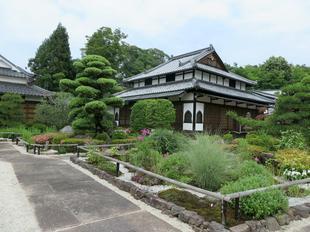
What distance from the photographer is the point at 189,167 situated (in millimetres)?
5258

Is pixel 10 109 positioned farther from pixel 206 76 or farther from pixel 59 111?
pixel 206 76

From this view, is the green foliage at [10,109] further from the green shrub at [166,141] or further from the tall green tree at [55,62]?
the green shrub at [166,141]

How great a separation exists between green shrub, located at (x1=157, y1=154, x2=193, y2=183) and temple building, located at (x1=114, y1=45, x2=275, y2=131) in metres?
8.63

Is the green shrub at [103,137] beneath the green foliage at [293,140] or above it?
beneath

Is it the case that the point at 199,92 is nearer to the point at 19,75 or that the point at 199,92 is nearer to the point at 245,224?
the point at 245,224

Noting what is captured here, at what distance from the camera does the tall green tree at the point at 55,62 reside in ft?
93.8

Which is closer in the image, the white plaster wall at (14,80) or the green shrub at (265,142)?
the green shrub at (265,142)

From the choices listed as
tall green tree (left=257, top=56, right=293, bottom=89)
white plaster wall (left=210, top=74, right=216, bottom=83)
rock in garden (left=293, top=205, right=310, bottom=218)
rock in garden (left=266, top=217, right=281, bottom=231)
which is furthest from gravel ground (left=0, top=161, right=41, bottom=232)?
tall green tree (left=257, top=56, right=293, bottom=89)

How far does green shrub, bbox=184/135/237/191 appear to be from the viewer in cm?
455

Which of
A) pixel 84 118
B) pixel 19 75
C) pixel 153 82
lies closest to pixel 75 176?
pixel 84 118

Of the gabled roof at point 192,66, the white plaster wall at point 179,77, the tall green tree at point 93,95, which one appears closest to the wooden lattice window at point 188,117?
the gabled roof at point 192,66

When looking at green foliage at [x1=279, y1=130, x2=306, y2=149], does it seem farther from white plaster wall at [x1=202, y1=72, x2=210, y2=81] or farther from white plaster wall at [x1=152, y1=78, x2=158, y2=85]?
white plaster wall at [x1=152, y1=78, x2=158, y2=85]

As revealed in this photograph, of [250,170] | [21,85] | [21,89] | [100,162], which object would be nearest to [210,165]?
[250,170]

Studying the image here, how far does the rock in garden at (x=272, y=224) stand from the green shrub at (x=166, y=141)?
4028mm
